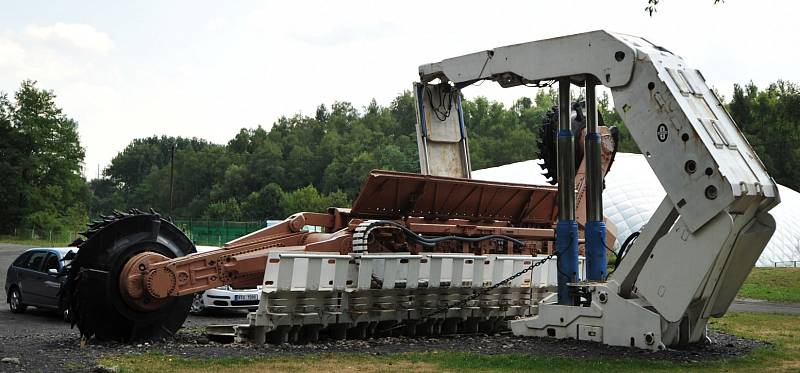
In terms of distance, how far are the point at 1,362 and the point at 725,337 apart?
404 inches

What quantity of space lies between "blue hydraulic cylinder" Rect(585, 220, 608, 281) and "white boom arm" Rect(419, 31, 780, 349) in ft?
1.61

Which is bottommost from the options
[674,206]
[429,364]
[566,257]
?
[429,364]

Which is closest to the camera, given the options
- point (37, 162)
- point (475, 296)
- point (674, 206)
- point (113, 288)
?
point (674, 206)

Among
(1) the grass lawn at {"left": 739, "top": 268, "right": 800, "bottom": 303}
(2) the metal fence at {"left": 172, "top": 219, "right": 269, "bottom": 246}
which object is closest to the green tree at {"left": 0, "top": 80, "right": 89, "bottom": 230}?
(2) the metal fence at {"left": 172, "top": 219, "right": 269, "bottom": 246}

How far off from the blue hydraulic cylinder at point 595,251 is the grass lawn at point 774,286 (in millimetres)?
17264

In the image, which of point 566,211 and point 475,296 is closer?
point 566,211

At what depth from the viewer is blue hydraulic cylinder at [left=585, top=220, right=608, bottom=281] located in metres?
14.2

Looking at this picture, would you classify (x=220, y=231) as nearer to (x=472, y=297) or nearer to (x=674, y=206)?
(x=472, y=297)

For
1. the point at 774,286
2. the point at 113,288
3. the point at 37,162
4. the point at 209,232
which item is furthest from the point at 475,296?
the point at 37,162

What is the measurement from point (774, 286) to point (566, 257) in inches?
985

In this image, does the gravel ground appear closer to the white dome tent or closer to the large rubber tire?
the large rubber tire

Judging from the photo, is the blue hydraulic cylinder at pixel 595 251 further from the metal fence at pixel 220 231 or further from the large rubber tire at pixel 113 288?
the metal fence at pixel 220 231

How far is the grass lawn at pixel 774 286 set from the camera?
3209cm

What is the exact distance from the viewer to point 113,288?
14266 mm
